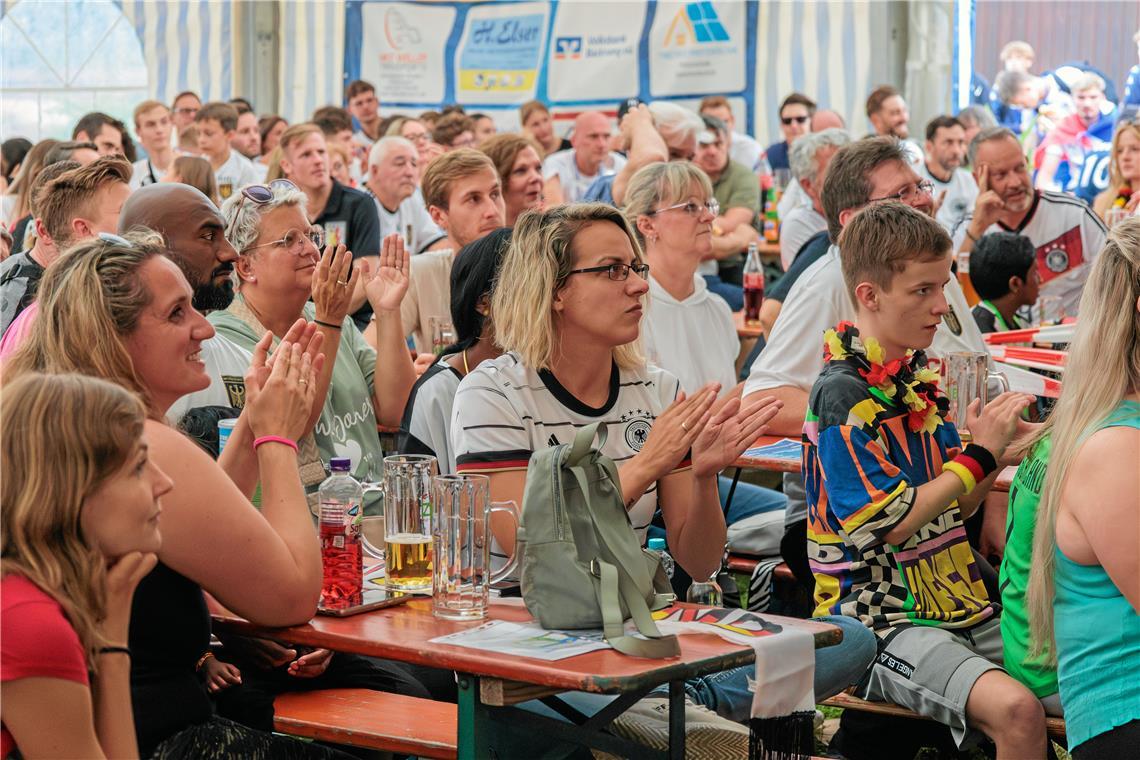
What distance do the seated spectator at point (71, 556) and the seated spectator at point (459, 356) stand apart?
152cm

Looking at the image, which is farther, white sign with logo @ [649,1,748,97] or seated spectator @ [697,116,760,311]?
white sign with logo @ [649,1,748,97]

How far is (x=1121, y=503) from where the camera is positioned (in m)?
2.34

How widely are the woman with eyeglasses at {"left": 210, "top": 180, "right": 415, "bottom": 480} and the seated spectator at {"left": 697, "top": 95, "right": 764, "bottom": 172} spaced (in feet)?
23.3

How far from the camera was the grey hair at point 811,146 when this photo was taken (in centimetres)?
670

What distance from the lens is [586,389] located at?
310cm

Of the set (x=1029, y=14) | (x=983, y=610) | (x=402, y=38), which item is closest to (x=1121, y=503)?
(x=983, y=610)

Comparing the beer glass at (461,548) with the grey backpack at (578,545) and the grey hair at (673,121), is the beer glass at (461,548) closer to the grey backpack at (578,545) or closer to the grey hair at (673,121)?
the grey backpack at (578,545)

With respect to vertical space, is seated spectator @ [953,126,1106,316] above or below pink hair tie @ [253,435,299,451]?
above

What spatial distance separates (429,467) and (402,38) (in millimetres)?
11387

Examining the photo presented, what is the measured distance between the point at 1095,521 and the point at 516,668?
1006mm

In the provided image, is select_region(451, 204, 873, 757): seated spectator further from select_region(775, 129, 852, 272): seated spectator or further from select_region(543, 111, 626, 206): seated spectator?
select_region(543, 111, 626, 206): seated spectator

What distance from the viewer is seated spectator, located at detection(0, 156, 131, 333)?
161 inches

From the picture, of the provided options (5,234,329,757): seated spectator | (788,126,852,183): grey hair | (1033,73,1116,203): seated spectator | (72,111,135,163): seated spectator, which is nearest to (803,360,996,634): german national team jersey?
(5,234,329,757): seated spectator

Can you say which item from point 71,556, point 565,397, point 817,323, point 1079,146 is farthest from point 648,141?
point 1079,146
